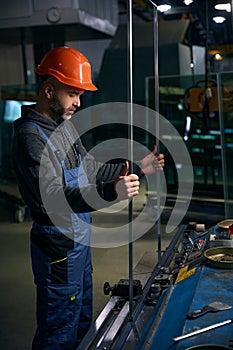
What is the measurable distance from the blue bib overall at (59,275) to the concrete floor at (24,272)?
317mm

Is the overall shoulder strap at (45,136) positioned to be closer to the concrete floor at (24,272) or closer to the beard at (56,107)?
the beard at (56,107)

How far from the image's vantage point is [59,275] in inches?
68.5

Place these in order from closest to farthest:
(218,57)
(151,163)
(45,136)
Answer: (45,136) → (151,163) → (218,57)

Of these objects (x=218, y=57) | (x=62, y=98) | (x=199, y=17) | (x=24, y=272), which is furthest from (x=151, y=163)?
(x=199, y=17)

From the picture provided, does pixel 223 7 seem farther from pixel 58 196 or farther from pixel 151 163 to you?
pixel 58 196

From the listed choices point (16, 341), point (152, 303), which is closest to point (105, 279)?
point (16, 341)

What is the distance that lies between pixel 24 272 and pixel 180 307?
2.31 metres

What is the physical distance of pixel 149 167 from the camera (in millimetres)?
1910

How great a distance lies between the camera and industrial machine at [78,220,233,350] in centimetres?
115

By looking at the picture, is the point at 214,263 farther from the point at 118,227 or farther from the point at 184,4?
the point at 118,227

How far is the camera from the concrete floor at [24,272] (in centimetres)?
250

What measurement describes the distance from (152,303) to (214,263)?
260 mm

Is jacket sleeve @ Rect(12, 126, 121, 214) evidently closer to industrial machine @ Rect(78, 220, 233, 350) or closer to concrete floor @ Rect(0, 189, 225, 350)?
industrial machine @ Rect(78, 220, 233, 350)

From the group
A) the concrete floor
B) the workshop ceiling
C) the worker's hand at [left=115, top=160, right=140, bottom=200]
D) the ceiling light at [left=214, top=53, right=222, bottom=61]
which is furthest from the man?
the ceiling light at [left=214, top=53, right=222, bottom=61]
